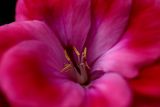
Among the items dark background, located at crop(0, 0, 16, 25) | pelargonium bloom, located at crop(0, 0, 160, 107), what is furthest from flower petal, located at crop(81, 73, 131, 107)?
dark background, located at crop(0, 0, 16, 25)

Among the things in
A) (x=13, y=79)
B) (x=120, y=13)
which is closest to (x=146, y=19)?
(x=120, y=13)

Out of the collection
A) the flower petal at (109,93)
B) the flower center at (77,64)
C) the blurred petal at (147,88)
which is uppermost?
the flower petal at (109,93)

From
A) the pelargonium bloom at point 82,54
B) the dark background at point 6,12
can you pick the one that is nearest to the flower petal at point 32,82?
the pelargonium bloom at point 82,54

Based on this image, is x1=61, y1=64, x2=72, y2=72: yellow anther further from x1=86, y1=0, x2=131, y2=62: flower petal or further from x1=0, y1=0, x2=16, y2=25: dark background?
x1=0, y1=0, x2=16, y2=25: dark background

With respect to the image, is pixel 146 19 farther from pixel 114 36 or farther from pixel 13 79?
pixel 13 79

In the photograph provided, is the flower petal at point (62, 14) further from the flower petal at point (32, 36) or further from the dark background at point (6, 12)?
the dark background at point (6, 12)

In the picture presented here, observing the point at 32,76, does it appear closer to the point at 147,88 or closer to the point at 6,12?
the point at 147,88

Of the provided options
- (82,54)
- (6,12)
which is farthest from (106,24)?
(6,12)
